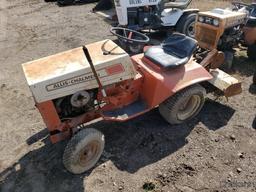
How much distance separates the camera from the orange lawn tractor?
389 cm

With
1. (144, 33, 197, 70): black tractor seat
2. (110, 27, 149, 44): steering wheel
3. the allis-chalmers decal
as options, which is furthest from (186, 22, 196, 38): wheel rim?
the allis-chalmers decal

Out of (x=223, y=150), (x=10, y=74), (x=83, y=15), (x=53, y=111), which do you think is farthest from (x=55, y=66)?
(x=83, y=15)

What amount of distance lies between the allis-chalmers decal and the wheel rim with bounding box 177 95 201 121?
1.22m

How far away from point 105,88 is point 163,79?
0.78 metres

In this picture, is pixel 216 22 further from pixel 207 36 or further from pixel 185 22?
pixel 185 22

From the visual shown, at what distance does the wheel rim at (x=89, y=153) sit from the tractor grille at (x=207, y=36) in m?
3.22

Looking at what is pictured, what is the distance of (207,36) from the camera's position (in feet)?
20.6

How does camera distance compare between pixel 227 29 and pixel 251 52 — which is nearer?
pixel 227 29

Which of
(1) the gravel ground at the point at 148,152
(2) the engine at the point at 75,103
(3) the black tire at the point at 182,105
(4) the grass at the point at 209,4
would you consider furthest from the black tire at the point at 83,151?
(4) the grass at the point at 209,4

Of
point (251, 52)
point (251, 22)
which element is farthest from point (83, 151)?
point (251, 22)

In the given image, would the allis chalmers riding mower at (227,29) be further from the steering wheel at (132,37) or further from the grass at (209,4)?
the grass at (209,4)

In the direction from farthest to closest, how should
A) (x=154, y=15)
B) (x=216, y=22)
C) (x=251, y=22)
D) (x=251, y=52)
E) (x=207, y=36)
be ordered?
1. (x=154, y=15)
2. (x=251, y=52)
3. (x=251, y=22)
4. (x=207, y=36)
5. (x=216, y=22)

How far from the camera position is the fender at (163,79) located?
441 centimetres

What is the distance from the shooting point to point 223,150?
14.6 ft
